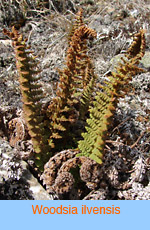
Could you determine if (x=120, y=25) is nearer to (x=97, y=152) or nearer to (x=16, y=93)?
(x=16, y=93)

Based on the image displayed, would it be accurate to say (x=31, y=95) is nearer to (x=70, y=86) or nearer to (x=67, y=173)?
(x=70, y=86)

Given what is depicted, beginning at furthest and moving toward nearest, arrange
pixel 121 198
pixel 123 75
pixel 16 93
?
pixel 16 93, pixel 121 198, pixel 123 75

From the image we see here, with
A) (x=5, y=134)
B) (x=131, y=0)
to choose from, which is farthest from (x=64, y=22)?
(x=5, y=134)

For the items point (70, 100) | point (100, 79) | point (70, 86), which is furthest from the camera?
point (100, 79)

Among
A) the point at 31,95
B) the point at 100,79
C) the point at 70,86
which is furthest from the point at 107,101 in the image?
the point at 100,79

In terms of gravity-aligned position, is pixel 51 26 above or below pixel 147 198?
above

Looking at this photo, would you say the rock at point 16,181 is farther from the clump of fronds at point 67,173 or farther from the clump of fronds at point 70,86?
the clump of fronds at point 70,86

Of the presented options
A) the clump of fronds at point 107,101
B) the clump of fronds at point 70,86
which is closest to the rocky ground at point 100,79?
the clump of fronds at point 107,101

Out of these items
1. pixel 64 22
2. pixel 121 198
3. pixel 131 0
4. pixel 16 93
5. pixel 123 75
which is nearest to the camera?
pixel 123 75
